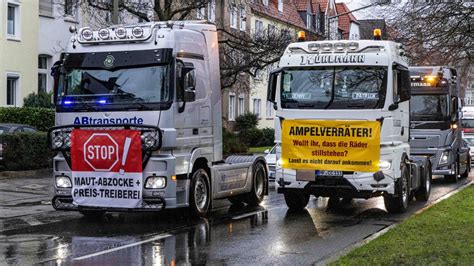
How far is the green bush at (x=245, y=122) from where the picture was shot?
46.1 meters

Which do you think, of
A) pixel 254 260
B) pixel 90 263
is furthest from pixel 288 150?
pixel 90 263

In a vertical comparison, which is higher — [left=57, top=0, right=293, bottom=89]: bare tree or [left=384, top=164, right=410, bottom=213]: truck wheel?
[left=57, top=0, right=293, bottom=89]: bare tree

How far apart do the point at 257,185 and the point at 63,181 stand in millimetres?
5063

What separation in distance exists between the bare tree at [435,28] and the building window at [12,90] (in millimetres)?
16081

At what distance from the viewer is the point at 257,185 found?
15.9 m

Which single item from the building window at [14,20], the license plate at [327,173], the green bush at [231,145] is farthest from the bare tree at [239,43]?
the license plate at [327,173]

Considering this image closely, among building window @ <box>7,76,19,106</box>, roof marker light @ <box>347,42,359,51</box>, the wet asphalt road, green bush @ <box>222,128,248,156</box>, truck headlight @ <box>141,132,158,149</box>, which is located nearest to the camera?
the wet asphalt road

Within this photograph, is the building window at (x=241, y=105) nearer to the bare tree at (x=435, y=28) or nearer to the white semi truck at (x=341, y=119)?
the bare tree at (x=435, y=28)

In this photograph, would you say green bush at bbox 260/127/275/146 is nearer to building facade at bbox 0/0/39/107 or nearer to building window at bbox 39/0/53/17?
building window at bbox 39/0/53/17

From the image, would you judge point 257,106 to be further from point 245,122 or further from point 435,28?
point 435,28

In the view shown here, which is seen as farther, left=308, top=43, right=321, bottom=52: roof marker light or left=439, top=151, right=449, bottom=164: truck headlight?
left=439, top=151, right=449, bottom=164: truck headlight

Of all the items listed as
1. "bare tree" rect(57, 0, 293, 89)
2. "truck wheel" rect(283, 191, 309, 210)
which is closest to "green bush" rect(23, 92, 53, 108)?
"bare tree" rect(57, 0, 293, 89)

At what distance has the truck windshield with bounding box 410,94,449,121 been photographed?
20875 mm

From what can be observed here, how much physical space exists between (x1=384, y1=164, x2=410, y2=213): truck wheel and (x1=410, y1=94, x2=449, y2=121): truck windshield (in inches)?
261
